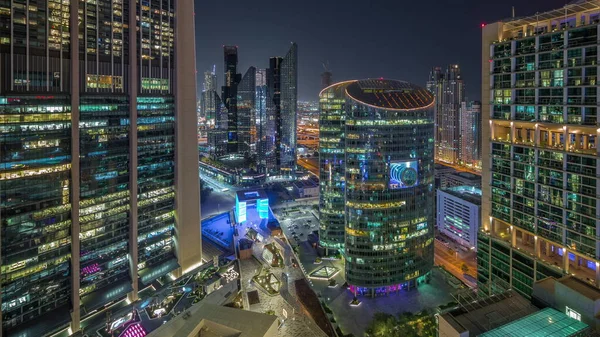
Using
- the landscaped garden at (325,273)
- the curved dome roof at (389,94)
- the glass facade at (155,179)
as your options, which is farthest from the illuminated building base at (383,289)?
the glass facade at (155,179)

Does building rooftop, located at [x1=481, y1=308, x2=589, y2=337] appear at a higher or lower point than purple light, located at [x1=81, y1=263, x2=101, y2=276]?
higher

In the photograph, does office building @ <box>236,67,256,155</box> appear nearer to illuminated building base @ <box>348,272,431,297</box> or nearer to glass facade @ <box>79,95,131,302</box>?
illuminated building base @ <box>348,272,431,297</box>

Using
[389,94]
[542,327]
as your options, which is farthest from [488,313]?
[389,94]

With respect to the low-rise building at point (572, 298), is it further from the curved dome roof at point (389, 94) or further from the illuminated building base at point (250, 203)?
the illuminated building base at point (250, 203)

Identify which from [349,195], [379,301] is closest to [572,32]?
[349,195]

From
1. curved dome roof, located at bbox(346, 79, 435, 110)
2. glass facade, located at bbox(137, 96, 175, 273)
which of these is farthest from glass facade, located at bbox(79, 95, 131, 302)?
curved dome roof, located at bbox(346, 79, 435, 110)

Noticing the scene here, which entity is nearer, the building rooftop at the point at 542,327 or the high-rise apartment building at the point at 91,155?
the building rooftop at the point at 542,327
